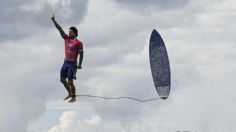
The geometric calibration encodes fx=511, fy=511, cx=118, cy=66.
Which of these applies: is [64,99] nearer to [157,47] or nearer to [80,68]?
[80,68]

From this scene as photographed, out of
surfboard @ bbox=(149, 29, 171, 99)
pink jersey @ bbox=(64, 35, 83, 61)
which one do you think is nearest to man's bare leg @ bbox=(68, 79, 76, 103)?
pink jersey @ bbox=(64, 35, 83, 61)

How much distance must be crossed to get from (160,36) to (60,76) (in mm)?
12383

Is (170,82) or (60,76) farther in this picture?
(170,82)

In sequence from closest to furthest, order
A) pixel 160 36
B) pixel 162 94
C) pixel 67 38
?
pixel 67 38 < pixel 162 94 < pixel 160 36

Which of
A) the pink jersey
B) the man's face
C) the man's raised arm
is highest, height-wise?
the man's raised arm

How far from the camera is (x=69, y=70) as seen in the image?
39938 mm

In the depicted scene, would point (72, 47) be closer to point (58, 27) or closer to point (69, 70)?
point (69, 70)

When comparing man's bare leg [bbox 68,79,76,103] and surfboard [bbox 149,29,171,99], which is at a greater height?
surfboard [bbox 149,29,171,99]

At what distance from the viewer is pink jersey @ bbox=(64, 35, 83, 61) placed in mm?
39562

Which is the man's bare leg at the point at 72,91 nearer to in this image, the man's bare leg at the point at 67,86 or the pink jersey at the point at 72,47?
the man's bare leg at the point at 67,86

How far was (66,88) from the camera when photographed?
1607 inches

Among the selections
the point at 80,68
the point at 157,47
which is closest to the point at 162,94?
the point at 157,47

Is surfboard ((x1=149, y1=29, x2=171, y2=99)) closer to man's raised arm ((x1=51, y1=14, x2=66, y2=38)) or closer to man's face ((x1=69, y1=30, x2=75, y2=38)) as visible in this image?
man's face ((x1=69, y1=30, x2=75, y2=38))

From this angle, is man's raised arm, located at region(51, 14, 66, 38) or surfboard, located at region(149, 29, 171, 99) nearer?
man's raised arm, located at region(51, 14, 66, 38)
